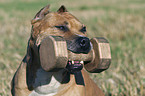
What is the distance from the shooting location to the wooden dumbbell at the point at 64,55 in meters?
2.45

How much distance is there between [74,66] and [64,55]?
248 millimetres

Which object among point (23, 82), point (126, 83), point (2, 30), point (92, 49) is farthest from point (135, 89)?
point (2, 30)

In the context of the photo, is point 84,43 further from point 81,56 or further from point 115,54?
point 115,54

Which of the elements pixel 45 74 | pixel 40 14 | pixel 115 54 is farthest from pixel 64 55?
pixel 115 54

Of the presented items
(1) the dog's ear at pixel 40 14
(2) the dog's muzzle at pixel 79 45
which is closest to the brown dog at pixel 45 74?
(1) the dog's ear at pixel 40 14

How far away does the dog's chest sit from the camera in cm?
304

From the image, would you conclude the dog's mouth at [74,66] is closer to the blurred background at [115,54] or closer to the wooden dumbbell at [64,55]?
the wooden dumbbell at [64,55]

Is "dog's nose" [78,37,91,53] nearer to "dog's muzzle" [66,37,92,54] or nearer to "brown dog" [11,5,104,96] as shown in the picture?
"dog's muzzle" [66,37,92,54]

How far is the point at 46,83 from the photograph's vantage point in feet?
10.1

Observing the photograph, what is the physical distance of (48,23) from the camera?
2.98 meters

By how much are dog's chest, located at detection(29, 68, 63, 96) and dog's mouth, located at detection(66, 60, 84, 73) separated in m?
0.43

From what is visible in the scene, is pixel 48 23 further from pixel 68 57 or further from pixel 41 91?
pixel 41 91

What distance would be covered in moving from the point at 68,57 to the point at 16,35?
21.3ft

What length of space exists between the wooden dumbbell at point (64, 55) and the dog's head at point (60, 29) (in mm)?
121
